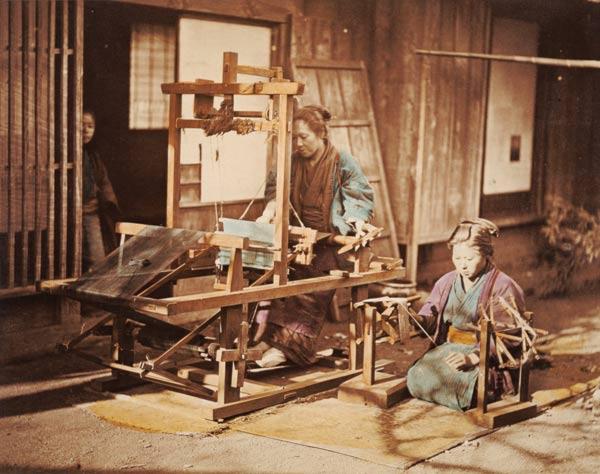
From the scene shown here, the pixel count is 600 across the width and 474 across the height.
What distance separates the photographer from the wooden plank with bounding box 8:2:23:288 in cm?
723

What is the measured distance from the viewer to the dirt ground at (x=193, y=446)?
17.7 feet

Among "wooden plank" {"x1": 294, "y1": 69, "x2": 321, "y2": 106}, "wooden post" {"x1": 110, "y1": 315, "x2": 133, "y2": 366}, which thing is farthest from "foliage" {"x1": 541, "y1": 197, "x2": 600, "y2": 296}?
"wooden post" {"x1": 110, "y1": 315, "x2": 133, "y2": 366}

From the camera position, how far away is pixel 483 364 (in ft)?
20.2

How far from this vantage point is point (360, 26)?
10234mm

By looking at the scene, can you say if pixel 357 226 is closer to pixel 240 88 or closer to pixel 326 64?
pixel 240 88

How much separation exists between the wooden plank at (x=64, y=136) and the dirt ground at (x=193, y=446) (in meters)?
1.10

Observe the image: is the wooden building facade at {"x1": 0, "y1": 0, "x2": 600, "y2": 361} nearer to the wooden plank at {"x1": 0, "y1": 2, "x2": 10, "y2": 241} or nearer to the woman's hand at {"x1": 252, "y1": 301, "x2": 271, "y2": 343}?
the wooden plank at {"x1": 0, "y1": 2, "x2": 10, "y2": 241}

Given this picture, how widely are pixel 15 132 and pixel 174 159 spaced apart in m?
1.31

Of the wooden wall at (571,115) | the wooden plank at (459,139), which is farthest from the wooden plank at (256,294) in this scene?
the wooden wall at (571,115)

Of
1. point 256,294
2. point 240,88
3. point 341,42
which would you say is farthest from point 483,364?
point 341,42

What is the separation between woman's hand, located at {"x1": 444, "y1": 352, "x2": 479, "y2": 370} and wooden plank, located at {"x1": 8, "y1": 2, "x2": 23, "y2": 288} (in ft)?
11.0

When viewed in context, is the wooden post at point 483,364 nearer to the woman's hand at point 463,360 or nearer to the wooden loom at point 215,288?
the woman's hand at point 463,360

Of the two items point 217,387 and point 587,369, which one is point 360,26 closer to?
point 587,369

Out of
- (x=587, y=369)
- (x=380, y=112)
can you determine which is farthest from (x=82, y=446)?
(x=380, y=112)
